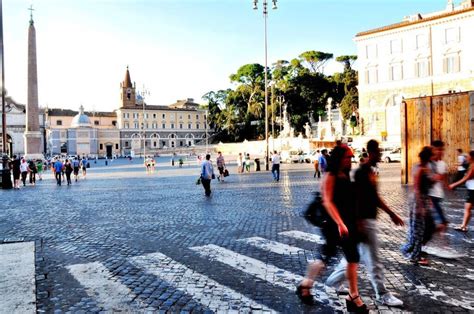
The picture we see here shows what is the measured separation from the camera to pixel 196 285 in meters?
5.05

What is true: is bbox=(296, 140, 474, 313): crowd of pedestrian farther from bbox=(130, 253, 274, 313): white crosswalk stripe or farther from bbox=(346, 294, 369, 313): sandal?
bbox=(130, 253, 274, 313): white crosswalk stripe

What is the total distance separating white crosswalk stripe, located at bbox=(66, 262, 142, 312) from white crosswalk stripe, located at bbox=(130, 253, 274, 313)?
1.70 feet

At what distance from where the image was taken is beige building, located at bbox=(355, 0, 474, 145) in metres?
47.3

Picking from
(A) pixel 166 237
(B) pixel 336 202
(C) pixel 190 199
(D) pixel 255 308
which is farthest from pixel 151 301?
(C) pixel 190 199

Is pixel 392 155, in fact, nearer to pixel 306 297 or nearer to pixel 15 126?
pixel 306 297

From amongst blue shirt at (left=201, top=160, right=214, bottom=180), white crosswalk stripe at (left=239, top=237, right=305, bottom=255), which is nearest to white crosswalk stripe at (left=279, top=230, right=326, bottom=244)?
white crosswalk stripe at (left=239, top=237, right=305, bottom=255)

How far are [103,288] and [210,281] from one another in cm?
121

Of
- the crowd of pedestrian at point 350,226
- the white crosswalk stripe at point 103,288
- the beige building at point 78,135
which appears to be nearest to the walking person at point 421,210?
the crowd of pedestrian at point 350,226

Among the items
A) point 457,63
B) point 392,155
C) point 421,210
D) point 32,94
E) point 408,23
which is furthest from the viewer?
point 408,23

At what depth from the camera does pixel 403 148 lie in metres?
16.4

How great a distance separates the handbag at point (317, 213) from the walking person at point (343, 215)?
0.17 ft

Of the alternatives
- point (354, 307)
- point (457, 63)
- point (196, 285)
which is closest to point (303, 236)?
point (196, 285)

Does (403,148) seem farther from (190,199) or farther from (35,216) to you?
(35,216)

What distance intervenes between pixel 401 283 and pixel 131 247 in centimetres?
413
